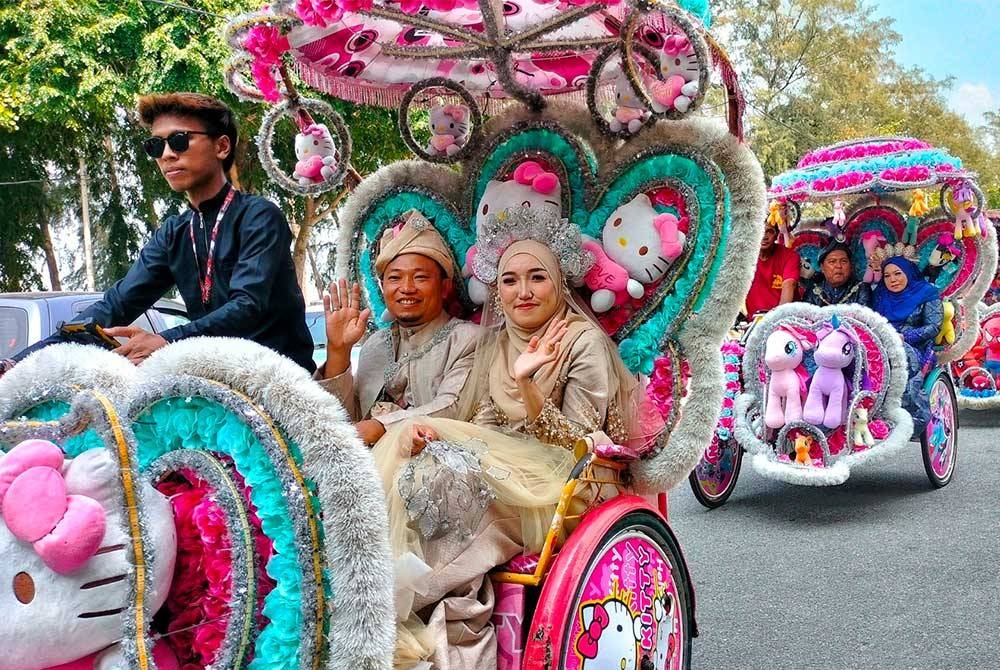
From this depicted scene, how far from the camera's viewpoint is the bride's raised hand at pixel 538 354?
2824 mm

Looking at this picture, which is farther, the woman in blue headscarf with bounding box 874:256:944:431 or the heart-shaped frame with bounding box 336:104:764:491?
the woman in blue headscarf with bounding box 874:256:944:431

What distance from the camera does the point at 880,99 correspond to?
2966cm

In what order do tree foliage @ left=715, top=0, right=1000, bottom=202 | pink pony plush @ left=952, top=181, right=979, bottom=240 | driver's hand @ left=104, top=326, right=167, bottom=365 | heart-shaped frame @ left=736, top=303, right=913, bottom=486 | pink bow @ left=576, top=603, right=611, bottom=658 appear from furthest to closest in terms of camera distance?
tree foliage @ left=715, top=0, right=1000, bottom=202
pink pony plush @ left=952, top=181, right=979, bottom=240
heart-shaped frame @ left=736, top=303, right=913, bottom=486
pink bow @ left=576, top=603, right=611, bottom=658
driver's hand @ left=104, top=326, right=167, bottom=365

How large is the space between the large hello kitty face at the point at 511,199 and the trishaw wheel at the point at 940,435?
3.75 meters

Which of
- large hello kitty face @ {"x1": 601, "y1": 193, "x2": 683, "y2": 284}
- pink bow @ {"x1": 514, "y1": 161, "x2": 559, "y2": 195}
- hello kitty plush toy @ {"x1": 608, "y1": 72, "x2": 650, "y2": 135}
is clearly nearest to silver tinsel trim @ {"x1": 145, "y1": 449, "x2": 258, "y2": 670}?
large hello kitty face @ {"x1": 601, "y1": 193, "x2": 683, "y2": 284}

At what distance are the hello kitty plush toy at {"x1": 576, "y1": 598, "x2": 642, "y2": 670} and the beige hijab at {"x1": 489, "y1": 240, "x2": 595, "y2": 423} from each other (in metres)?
0.71

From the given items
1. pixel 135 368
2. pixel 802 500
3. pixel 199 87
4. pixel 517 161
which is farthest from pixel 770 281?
pixel 199 87

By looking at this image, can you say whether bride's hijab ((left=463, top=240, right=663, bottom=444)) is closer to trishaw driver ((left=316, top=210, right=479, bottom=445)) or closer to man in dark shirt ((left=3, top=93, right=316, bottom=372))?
trishaw driver ((left=316, top=210, right=479, bottom=445))

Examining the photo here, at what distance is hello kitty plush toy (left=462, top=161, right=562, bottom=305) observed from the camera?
353 cm

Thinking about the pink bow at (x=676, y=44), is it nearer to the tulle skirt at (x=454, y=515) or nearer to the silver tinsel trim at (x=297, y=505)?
the tulle skirt at (x=454, y=515)

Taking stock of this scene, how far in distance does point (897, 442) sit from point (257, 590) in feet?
15.5

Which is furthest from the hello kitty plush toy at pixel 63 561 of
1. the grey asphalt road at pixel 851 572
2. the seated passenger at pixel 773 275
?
the seated passenger at pixel 773 275

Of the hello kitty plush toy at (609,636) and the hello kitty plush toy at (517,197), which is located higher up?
the hello kitty plush toy at (517,197)

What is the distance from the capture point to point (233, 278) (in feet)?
9.23
